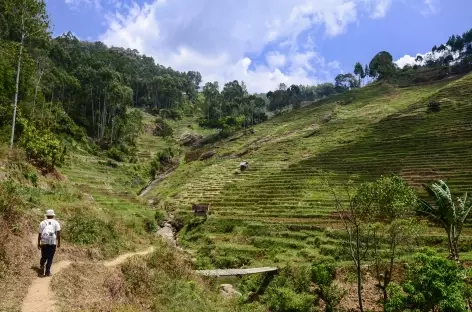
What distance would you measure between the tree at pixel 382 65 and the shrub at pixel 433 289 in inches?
4699

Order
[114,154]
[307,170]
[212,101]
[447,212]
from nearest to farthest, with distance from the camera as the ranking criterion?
[447,212]
[307,170]
[114,154]
[212,101]

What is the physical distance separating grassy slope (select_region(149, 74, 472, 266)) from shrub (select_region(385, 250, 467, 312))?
36.7ft

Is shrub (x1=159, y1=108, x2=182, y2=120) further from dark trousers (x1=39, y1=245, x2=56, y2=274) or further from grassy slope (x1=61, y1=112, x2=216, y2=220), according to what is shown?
dark trousers (x1=39, y1=245, x2=56, y2=274)

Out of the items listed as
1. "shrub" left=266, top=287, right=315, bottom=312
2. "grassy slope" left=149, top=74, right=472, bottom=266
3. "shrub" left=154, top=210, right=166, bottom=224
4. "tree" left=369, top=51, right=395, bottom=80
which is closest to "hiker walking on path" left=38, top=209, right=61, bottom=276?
"shrub" left=266, top=287, right=315, bottom=312

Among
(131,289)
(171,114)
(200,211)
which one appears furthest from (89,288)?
(171,114)

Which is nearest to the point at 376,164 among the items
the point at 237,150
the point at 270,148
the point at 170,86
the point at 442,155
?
the point at 442,155

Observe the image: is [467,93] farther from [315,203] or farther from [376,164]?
[315,203]

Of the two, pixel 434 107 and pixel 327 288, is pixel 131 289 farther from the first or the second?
pixel 434 107

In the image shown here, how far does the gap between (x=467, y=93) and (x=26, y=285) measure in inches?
3267

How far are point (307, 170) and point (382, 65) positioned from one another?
288 feet

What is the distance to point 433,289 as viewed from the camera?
18062 mm

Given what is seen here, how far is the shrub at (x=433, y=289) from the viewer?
17.5m

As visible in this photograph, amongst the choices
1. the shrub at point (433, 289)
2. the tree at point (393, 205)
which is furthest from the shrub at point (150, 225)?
the shrub at point (433, 289)

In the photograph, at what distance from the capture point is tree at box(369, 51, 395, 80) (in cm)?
12769
